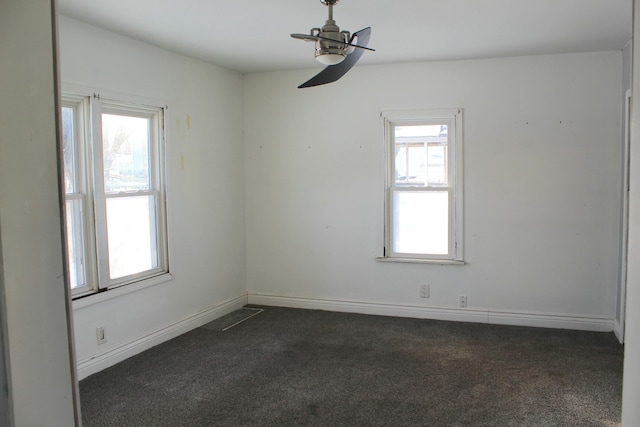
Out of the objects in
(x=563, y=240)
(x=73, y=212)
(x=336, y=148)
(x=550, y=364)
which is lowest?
(x=550, y=364)

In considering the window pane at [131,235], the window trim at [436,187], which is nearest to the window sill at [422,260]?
the window trim at [436,187]

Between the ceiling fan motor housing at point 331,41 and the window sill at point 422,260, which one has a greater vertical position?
the ceiling fan motor housing at point 331,41

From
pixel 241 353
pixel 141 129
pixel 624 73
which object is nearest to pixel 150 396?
pixel 241 353

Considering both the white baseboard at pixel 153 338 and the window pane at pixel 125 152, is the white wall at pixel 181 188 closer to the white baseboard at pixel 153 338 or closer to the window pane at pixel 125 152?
the white baseboard at pixel 153 338

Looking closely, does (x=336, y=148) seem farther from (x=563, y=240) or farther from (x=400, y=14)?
(x=563, y=240)

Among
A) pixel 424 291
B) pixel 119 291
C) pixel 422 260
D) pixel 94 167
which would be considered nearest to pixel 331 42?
pixel 94 167

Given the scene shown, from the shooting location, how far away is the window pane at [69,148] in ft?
11.4

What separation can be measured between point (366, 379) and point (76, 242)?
227 centimetres

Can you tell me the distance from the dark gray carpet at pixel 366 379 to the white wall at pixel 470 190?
435 millimetres

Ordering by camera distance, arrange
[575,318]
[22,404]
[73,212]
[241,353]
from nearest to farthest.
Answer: [22,404], [73,212], [241,353], [575,318]

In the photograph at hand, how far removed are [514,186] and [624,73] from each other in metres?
1.29

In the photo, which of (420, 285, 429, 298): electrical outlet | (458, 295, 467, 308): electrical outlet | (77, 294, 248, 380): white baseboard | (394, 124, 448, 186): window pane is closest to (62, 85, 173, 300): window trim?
(77, 294, 248, 380): white baseboard

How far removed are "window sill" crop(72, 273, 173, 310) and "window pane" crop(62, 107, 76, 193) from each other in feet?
2.55

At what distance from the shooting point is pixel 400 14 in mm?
3326
